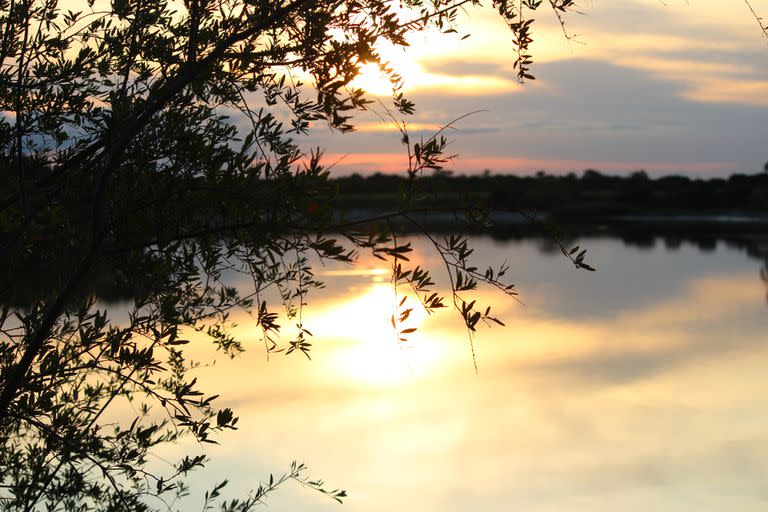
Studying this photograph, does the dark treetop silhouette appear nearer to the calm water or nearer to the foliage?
the foliage

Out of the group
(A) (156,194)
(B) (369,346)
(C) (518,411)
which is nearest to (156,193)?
(A) (156,194)

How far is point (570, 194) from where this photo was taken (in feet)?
229

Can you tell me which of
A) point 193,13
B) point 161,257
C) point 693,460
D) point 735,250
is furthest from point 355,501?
point 735,250

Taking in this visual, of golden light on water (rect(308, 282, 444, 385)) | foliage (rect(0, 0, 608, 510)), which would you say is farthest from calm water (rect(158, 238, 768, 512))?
foliage (rect(0, 0, 608, 510))

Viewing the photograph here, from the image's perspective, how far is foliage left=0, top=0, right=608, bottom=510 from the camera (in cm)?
406

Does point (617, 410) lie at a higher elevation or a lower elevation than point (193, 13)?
lower

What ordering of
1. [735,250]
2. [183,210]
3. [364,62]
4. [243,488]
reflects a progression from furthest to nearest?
[735,250] < [243,488] < [364,62] < [183,210]

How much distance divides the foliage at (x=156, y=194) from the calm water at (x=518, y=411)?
1956 millimetres

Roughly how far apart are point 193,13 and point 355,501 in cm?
992

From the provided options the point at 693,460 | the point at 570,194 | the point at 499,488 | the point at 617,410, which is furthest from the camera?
the point at 570,194

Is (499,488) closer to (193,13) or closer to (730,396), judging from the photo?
(730,396)

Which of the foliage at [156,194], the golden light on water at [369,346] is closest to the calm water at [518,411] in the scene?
the golden light on water at [369,346]

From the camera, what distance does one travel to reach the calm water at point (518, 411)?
13953 mm

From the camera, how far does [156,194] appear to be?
4.38 metres
